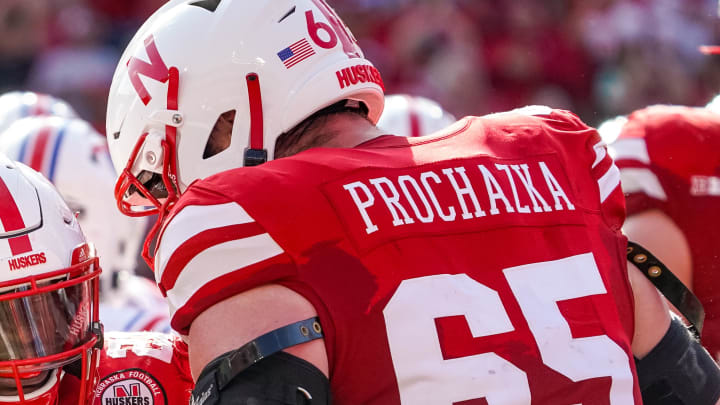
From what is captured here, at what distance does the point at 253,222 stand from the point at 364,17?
598 cm

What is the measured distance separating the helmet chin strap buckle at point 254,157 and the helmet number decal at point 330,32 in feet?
0.85

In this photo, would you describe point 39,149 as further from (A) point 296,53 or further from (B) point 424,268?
(B) point 424,268

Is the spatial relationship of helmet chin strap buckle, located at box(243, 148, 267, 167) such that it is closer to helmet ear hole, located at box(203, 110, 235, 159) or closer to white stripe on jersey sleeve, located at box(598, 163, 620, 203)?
helmet ear hole, located at box(203, 110, 235, 159)

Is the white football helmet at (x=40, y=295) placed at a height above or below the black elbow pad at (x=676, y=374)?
above

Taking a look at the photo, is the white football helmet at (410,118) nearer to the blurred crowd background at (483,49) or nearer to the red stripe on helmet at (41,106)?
the red stripe on helmet at (41,106)

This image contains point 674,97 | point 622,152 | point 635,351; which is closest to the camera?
point 635,351

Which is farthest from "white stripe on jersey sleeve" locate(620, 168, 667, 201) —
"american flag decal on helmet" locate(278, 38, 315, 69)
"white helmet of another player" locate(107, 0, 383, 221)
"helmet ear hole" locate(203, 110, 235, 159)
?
"helmet ear hole" locate(203, 110, 235, 159)

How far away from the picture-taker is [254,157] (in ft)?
6.35

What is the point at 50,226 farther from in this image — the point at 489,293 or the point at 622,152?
the point at 622,152

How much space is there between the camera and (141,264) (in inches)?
195

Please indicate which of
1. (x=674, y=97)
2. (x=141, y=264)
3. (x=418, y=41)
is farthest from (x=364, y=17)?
(x=141, y=264)

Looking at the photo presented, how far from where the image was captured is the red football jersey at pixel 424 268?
152 centimetres

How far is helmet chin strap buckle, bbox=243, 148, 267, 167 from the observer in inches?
76.2

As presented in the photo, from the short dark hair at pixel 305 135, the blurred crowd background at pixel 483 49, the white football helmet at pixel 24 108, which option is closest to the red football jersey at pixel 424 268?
the short dark hair at pixel 305 135
